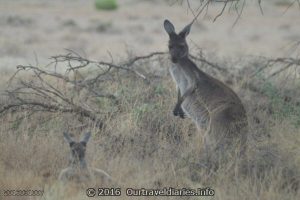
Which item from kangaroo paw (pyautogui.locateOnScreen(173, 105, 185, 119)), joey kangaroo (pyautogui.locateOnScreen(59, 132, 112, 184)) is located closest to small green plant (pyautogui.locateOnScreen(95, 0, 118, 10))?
kangaroo paw (pyautogui.locateOnScreen(173, 105, 185, 119))

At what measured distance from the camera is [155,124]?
9.48m

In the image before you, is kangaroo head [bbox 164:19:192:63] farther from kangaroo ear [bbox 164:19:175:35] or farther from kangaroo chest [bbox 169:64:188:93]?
kangaroo chest [bbox 169:64:188:93]

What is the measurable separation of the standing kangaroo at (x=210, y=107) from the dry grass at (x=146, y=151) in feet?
0.59

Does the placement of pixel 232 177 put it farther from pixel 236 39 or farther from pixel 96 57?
pixel 236 39

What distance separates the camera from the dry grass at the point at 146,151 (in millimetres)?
7402

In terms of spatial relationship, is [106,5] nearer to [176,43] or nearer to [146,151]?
[176,43]

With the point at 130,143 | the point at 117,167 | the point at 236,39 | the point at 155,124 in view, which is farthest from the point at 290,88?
the point at 236,39

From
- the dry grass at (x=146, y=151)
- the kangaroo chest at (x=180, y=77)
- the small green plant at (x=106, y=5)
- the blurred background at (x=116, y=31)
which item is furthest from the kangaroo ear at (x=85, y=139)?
the small green plant at (x=106, y=5)

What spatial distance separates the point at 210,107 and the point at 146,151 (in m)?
0.87

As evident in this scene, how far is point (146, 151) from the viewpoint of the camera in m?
8.52

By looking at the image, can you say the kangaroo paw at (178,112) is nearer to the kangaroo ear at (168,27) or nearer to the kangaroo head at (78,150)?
the kangaroo ear at (168,27)

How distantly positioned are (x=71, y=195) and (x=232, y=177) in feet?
5.30

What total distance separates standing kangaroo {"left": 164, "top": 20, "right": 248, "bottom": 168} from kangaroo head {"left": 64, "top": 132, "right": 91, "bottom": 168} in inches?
50.7

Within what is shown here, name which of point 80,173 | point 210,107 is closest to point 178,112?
point 210,107
